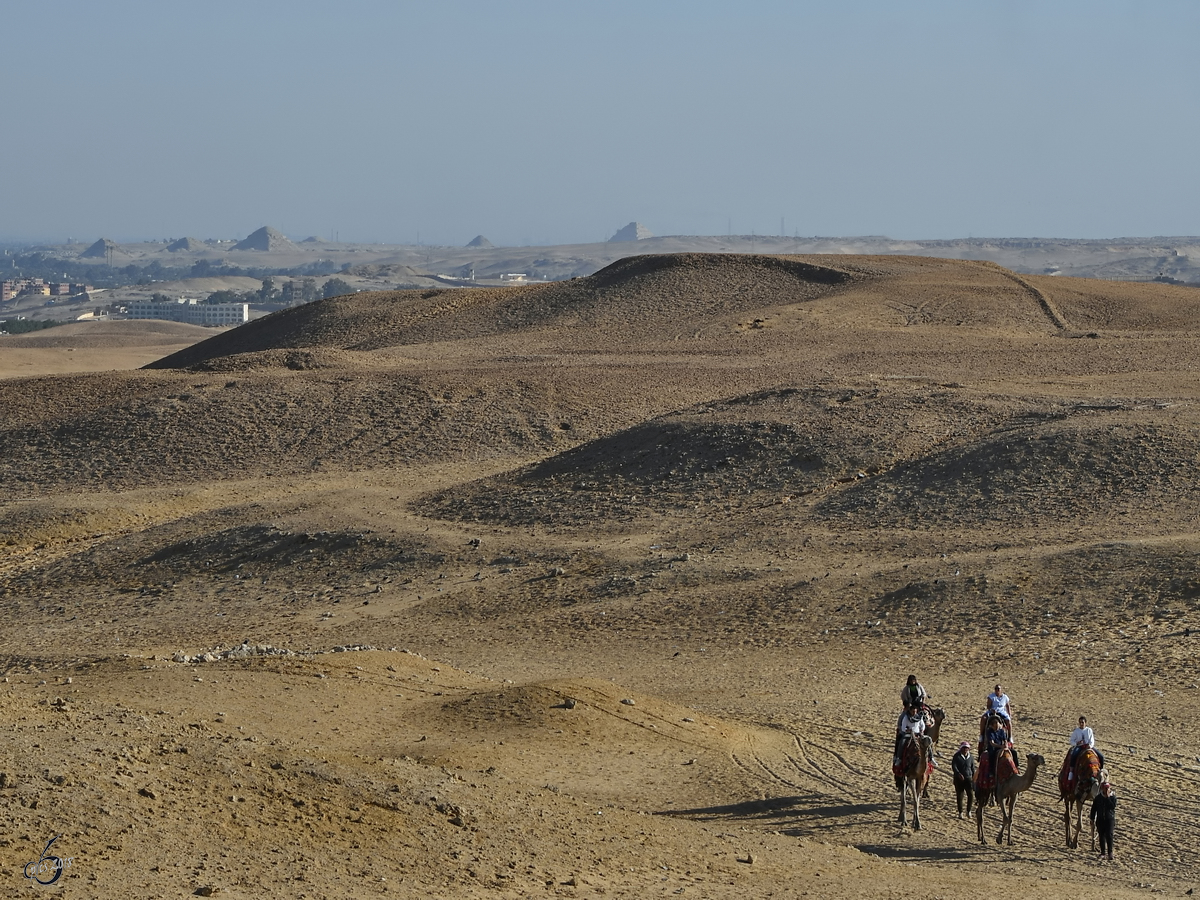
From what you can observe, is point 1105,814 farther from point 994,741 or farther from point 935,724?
point 935,724

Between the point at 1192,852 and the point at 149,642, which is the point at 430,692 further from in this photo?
the point at 1192,852

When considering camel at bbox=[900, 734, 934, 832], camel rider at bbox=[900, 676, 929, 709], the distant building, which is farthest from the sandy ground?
camel at bbox=[900, 734, 934, 832]

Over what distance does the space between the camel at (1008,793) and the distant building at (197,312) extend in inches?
5598

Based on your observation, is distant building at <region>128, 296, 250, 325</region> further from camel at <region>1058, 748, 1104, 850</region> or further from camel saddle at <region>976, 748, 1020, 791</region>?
camel at <region>1058, 748, 1104, 850</region>

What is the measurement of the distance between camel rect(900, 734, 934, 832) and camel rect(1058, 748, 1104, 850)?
3.83 feet

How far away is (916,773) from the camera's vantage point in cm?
1348

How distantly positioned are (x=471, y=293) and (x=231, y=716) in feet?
164

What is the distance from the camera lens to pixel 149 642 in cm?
2270

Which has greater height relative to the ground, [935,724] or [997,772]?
[997,772]

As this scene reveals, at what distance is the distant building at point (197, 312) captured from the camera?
152375 millimetres

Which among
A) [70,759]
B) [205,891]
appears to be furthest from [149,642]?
[205,891]

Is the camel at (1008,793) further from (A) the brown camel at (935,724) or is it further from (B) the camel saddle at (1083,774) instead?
(A) the brown camel at (935,724)

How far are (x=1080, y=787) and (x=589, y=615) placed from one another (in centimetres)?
1049

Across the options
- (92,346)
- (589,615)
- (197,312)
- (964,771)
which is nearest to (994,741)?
(964,771)
